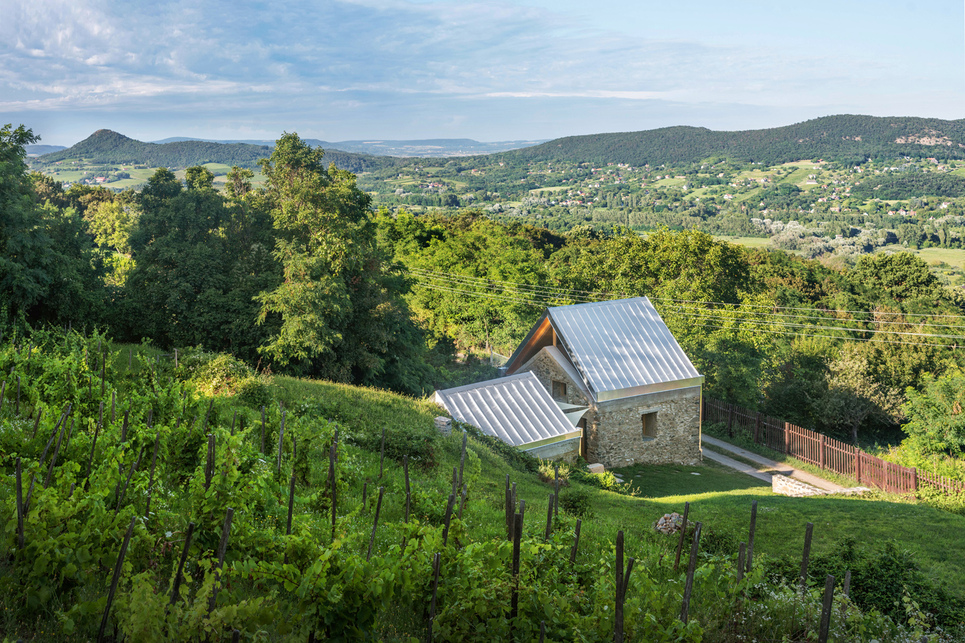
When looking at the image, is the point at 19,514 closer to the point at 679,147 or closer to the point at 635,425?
the point at 635,425

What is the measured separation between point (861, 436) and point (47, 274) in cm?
3515

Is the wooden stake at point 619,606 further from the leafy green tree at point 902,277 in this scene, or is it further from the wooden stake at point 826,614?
the leafy green tree at point 902,277

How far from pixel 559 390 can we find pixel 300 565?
62.8 feet

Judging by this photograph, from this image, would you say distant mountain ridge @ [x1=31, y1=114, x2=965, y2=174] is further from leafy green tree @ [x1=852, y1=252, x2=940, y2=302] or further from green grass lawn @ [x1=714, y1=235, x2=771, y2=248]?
leafy green tree @ [x1=852, y1=252, x2=940, y2=302]

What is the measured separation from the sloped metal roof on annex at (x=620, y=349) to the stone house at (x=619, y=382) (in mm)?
36

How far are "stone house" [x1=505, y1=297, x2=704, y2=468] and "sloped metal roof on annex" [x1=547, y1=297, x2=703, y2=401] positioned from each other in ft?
0.12

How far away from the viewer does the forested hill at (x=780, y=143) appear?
14275 cm

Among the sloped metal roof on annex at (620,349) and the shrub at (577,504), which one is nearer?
the shrub at (577,504)

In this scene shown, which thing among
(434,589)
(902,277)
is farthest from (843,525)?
(902,277)

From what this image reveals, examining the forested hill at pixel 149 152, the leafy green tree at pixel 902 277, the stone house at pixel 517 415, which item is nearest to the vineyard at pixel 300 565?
the stone house at pixel 517 415

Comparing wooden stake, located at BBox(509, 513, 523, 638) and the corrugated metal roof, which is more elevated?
wooden stake, located at BBox(509, 513, 523, 638)

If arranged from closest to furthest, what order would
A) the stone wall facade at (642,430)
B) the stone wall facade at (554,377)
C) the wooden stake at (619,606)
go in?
the wooden stake at (619,606) < the stone wall facade at (642,430) < the stone wall facade at (554,377)

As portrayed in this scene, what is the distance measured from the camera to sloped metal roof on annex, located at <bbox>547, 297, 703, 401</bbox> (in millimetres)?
22281

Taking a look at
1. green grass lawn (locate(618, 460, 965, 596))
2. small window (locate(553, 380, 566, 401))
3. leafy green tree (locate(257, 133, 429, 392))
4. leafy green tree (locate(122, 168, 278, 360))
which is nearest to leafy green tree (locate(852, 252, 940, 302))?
small window (locate(553, 380, 566, 401))
